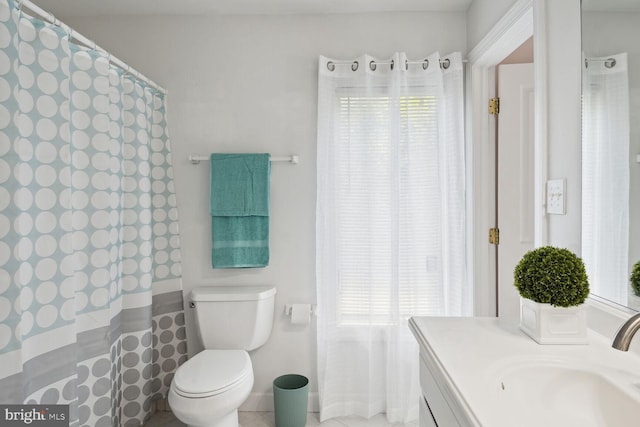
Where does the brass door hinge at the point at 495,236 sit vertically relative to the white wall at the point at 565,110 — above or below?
below

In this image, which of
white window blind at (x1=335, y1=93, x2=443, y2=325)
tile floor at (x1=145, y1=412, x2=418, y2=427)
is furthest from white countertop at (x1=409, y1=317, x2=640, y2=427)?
tile floor at (x1=145, y1=412, x2=418, y2=427)

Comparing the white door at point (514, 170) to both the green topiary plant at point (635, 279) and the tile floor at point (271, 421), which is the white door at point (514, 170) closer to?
the tile floor at point (271, 421)

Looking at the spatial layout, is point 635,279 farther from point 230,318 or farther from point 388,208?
point 230,318

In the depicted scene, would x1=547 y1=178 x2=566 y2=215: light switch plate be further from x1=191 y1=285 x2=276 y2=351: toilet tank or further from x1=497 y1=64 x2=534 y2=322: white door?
x1=191 y1=285 x2=276 y2=351: toilet tank

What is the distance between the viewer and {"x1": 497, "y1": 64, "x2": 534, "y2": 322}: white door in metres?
2.06

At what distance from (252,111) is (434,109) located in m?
1.11

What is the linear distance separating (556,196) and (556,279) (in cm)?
46

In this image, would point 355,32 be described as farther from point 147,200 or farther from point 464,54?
point 147,200

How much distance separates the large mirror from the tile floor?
1.50 m

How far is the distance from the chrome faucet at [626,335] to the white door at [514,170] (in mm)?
1405

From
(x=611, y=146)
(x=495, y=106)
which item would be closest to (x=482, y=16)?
(x=495, y=106)

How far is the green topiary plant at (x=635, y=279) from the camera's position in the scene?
97 centimetres

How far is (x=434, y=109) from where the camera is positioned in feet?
7.02

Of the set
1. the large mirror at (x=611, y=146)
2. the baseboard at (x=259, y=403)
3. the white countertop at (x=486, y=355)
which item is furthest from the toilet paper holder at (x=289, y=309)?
the large mirror at (x=611, y=146)
